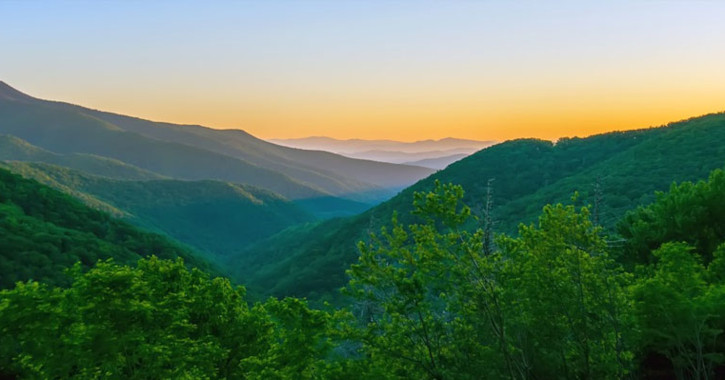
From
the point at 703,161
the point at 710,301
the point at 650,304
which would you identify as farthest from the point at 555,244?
the point at 703,161

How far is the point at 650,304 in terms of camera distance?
21469 millimetres

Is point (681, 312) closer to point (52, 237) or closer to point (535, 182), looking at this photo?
point (52, 237)

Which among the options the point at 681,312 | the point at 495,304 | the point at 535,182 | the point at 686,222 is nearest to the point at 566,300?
the point at 495,304

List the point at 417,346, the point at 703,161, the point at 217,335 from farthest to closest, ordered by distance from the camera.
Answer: the point at 703,161 → the point at 217,335 → the point at 417,346

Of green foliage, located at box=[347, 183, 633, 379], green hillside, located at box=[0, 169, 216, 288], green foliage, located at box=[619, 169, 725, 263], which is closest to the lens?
green foliage, located at box=[347, 183, 633, 379]

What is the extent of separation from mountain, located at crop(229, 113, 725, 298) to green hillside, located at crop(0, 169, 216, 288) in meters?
32.7

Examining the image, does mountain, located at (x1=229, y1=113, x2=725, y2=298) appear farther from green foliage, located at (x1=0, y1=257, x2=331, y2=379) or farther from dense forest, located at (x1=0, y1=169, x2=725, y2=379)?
dense forest, located at (x1=0, y1=169, x2=725, y2=379)

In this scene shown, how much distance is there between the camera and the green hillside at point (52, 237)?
56.4m

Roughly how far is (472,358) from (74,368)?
59.1 feet

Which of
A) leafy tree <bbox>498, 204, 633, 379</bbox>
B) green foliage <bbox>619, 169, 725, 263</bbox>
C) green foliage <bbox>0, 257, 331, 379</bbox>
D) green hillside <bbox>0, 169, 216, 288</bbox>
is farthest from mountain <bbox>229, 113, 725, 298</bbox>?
leafy tree <bbox>498, 204, 633, 379</bbox>

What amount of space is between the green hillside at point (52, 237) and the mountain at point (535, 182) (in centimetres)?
3268

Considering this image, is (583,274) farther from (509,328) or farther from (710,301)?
(710,301)

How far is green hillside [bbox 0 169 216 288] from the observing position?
185ft

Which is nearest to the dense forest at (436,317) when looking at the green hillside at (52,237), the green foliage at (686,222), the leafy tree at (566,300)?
the leafy tree at (566,300)
